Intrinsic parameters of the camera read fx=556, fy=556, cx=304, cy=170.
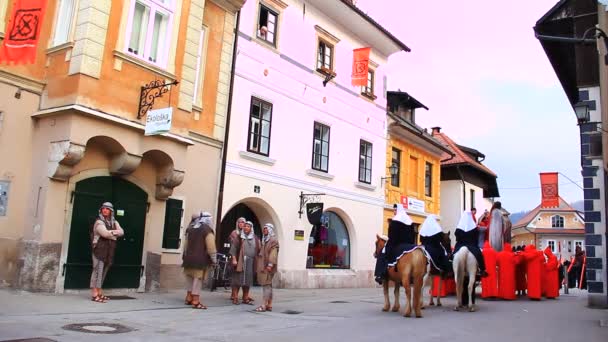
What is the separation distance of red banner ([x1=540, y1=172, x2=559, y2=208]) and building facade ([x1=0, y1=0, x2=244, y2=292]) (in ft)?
60.2

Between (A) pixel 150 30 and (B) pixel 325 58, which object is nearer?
(A) pixel 150 30

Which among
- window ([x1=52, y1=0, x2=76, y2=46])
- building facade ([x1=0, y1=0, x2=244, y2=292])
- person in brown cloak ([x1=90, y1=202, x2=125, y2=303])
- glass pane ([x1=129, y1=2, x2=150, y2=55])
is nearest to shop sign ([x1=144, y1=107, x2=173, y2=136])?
building facade ([x1=0, y1=0, x2=244, y2=292])

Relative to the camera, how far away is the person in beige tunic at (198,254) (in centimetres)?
1101

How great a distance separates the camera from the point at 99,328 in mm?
7910

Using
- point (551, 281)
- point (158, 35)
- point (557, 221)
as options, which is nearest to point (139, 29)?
point (158, 35)

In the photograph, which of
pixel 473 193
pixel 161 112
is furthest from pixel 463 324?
pixel 473 193

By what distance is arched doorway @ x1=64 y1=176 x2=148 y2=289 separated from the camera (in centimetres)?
1131

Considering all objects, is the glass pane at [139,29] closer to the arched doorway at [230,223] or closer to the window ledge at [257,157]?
the window ledge at [257,157]

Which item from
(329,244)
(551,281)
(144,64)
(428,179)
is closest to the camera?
(144,64)

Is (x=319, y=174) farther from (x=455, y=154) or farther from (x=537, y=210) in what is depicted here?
(x=537, y=210)

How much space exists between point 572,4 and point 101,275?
13.8 meters

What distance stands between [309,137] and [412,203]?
28.0 ft

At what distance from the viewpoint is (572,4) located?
15250mm

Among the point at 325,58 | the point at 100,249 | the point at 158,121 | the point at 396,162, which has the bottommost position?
the point at 100,249
